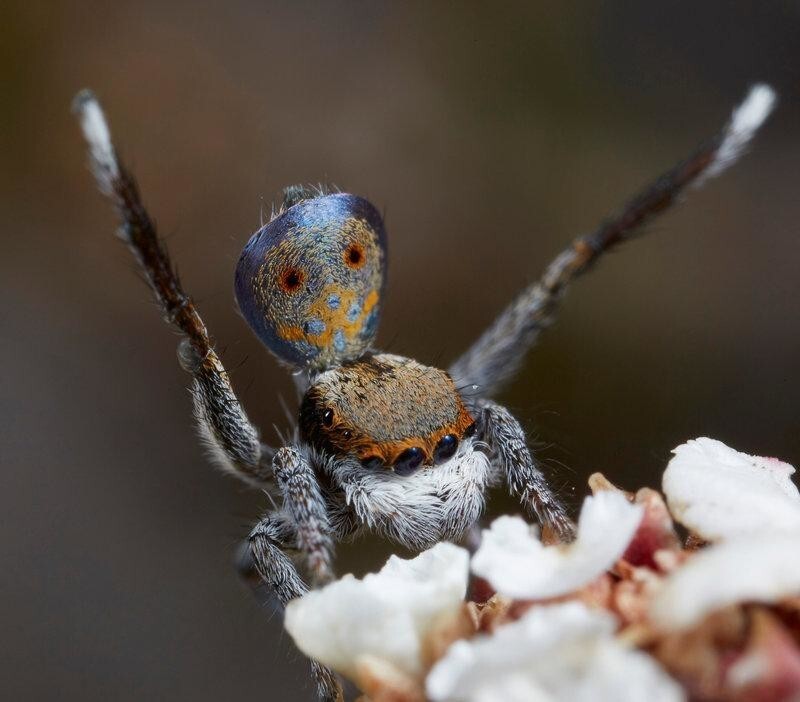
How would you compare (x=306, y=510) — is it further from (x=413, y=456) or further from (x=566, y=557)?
(x=566, y=557)

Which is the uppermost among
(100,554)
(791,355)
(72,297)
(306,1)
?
(306,1)

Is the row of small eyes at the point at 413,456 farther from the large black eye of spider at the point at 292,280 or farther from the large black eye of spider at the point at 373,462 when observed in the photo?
the large black eye of spider at the point at 292,280

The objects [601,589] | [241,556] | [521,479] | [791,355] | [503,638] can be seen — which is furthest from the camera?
[791,355]

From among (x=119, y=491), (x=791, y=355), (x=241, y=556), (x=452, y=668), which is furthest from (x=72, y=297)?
(x=452, y=668)

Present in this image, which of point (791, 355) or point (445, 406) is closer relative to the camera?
point (445, 406)

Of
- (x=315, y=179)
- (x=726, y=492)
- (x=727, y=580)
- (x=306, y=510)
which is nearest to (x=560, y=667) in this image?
(x=727, y=580)

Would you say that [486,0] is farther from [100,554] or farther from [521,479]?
[521,479]

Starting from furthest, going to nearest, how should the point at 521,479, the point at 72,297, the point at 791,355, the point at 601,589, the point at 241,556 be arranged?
the point at 72,297 < the point at 791,355 < the point at 241,556 < the point at 521,479 < the point at 601,589
